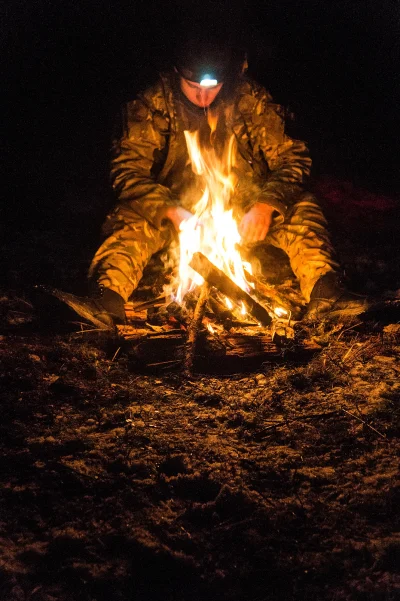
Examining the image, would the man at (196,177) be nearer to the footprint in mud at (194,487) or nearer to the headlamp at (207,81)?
the headlamp at (207,81)

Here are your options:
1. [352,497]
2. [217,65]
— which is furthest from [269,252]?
[352,497]

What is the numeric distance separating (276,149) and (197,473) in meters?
3.45

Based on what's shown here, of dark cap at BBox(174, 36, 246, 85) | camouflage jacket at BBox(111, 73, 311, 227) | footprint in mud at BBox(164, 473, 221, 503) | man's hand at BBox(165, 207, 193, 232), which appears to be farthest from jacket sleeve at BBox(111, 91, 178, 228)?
footprint in mud at BBox(164, 473, 221, 503)

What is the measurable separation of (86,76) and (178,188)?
7.16m

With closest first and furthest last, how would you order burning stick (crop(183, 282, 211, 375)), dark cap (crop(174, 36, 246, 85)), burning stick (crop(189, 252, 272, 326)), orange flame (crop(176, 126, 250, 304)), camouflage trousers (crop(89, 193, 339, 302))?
burning stick (crop(183, 282, 211, 375))
burning stick (crop(189, 252, 272, 326))
camouflage trousers (crop(89, 193, 339, 302))
dark cap (crop(174, 36, 246, 85))
orange flame (crop(176, 126, 250, 304))

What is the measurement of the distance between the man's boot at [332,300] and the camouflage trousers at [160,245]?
0.12 meters

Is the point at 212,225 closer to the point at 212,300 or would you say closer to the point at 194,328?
the point at 212,300

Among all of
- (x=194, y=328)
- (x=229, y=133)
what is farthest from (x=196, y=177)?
(x=194, y=328)

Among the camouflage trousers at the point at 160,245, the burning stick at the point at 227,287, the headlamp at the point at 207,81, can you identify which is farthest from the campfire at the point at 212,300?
the headlamp at the point at 207,81

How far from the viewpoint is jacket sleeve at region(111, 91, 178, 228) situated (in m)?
3.83

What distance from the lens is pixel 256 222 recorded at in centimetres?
371

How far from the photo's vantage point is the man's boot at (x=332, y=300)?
2.82 metres

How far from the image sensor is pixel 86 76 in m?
9.80

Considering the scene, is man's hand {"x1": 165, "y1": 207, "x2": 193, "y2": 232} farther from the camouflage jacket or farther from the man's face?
the man's face
